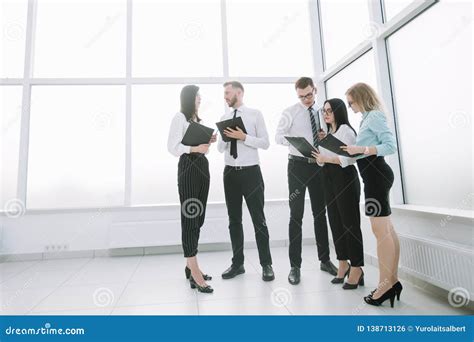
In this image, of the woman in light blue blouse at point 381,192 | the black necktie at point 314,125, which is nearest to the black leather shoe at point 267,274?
the woman in light blue blouse at point 381,192

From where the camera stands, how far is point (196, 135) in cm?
205

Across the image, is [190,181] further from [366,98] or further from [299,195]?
[366,98]

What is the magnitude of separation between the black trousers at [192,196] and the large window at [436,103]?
1.79 meters

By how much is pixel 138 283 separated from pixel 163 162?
1828 millimetres

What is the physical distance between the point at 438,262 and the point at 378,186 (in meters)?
0.67

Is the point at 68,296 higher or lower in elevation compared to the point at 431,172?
lower

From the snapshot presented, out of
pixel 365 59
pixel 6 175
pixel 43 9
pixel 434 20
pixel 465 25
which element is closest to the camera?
pixel 465 25

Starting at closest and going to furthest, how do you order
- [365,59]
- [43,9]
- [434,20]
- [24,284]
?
[434,20] → [24,284] → [365,59] → [43,9]

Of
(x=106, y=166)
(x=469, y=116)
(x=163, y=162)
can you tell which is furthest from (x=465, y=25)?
(x=106, y=166)

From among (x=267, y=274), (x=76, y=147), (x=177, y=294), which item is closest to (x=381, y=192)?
(x=267, y=274)

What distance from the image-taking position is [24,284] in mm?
2434

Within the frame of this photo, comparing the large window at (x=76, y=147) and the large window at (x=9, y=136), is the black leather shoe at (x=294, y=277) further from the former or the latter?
the large window at (x=9, y=136)

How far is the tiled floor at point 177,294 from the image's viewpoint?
174cm

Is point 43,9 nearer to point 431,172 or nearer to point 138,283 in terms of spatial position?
point 138,283
